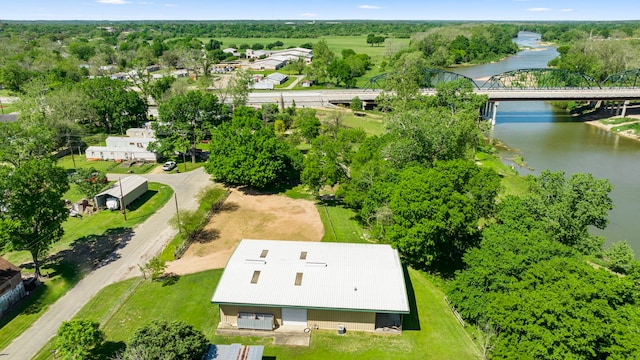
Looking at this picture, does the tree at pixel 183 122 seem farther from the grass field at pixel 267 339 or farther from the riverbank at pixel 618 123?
the riverbank at pixel 618 123

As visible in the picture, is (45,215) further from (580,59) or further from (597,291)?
(580,59)

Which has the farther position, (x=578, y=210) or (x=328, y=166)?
(x=328, y=166)

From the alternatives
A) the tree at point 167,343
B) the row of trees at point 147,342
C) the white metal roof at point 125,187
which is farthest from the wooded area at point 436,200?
the tree at point 167,343

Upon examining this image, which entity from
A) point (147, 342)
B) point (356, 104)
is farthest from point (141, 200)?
point (356, 104)

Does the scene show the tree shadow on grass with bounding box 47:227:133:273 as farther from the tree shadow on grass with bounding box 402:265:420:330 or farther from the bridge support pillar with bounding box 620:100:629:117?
the bridge support pillar with bounding box 620:100:629:117

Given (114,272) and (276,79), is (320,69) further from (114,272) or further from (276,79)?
(114,272)

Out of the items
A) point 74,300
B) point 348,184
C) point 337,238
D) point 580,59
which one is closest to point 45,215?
point 74,300
